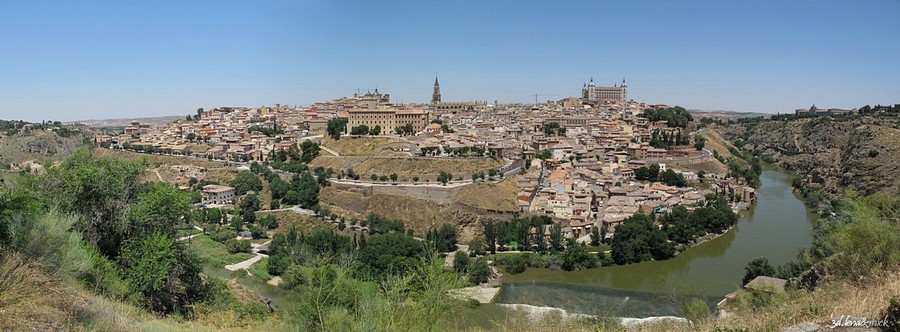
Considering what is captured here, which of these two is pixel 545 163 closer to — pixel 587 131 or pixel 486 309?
pixel 587 131

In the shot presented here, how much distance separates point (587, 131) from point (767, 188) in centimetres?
933

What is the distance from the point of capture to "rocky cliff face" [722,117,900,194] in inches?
756

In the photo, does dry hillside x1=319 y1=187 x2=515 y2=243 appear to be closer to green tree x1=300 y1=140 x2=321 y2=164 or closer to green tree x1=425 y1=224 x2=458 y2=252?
green tree x1=425 y1=224 x2=458 y2=252

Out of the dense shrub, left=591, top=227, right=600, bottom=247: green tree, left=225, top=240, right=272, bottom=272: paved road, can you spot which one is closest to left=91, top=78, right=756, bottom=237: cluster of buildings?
left=591, top=227, right=600, bottom=247: green tree

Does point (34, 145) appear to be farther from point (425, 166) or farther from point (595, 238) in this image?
point (595, 238)

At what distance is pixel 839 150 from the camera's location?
24.9m

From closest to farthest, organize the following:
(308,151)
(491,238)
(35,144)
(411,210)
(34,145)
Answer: (491,238) < (411,210) < (308,151) < (34,145) < (35,144)

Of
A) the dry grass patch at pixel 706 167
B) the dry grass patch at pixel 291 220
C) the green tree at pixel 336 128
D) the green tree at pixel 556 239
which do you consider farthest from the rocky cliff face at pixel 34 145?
the dry grass patch at pixel 706 167

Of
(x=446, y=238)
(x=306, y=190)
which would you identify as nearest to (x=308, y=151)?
(x=306, y=190)

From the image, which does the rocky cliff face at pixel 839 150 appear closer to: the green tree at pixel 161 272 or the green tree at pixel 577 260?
the green tree at pixel 577 260

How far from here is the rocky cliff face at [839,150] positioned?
63.0 ft

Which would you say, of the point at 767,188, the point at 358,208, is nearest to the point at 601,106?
the point at 767,188

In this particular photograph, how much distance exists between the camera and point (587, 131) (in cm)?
2991

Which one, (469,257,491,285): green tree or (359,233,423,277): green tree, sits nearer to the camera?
(359,233,423,277): green tree
